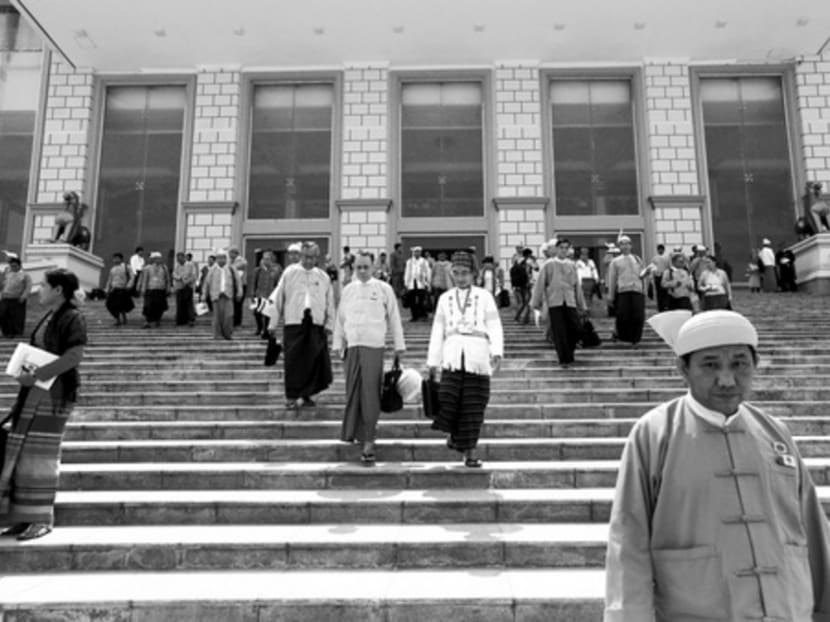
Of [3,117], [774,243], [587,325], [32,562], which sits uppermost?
[3,117]

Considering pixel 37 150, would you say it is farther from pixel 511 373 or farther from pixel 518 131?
pixel 511 373

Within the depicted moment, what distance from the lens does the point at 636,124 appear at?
65.2 ft

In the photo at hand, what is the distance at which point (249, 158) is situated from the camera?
1998 centimetres

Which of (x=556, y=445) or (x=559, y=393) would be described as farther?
(x=559, y=393)

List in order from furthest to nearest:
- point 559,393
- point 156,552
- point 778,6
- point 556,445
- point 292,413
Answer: point 778,6 → point 559,393 → point 292,413 → point 556,445 → point 156,552

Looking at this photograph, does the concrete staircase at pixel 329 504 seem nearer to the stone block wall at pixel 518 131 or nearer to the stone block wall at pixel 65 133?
the stone block wall at pixel 518 131

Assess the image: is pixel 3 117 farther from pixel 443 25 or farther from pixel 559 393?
pixel 559 393

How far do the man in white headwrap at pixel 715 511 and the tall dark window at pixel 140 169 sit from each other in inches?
761

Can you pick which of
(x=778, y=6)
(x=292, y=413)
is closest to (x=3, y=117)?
(x=292, y=413)

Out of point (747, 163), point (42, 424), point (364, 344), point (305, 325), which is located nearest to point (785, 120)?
point (747, 163)

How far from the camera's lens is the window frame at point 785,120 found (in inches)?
755

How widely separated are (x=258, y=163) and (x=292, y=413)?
15377 millimetres

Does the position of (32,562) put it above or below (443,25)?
below

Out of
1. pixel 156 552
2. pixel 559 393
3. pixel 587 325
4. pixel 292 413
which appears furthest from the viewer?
pixel 587 325
